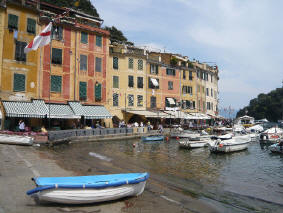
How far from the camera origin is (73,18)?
33719 mm

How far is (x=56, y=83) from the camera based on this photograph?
1251 inches

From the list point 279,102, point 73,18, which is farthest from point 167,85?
point 279,102

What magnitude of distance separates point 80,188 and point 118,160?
12.1m

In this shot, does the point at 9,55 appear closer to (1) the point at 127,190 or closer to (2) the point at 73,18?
(2) the point at 73,18

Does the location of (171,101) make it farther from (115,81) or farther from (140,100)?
(115,81)

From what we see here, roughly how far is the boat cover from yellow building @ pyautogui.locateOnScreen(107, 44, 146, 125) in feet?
92.2

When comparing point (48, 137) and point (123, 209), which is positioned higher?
point (48, 137)

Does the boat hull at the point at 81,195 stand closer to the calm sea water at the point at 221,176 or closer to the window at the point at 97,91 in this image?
the calm sea water at the point at 221,176

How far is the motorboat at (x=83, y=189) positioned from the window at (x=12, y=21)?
25.3 metres

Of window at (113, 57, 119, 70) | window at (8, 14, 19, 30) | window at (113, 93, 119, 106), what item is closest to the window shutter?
window at (113, 93, 119, 106)

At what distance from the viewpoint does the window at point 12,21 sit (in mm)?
28078

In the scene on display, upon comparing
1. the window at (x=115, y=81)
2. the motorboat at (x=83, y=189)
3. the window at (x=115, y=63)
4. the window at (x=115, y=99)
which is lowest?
the motorboat at (x=83, y=189)

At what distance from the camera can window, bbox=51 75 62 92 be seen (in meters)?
31.4

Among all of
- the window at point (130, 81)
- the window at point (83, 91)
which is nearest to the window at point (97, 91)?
the window at point (83, 91)
